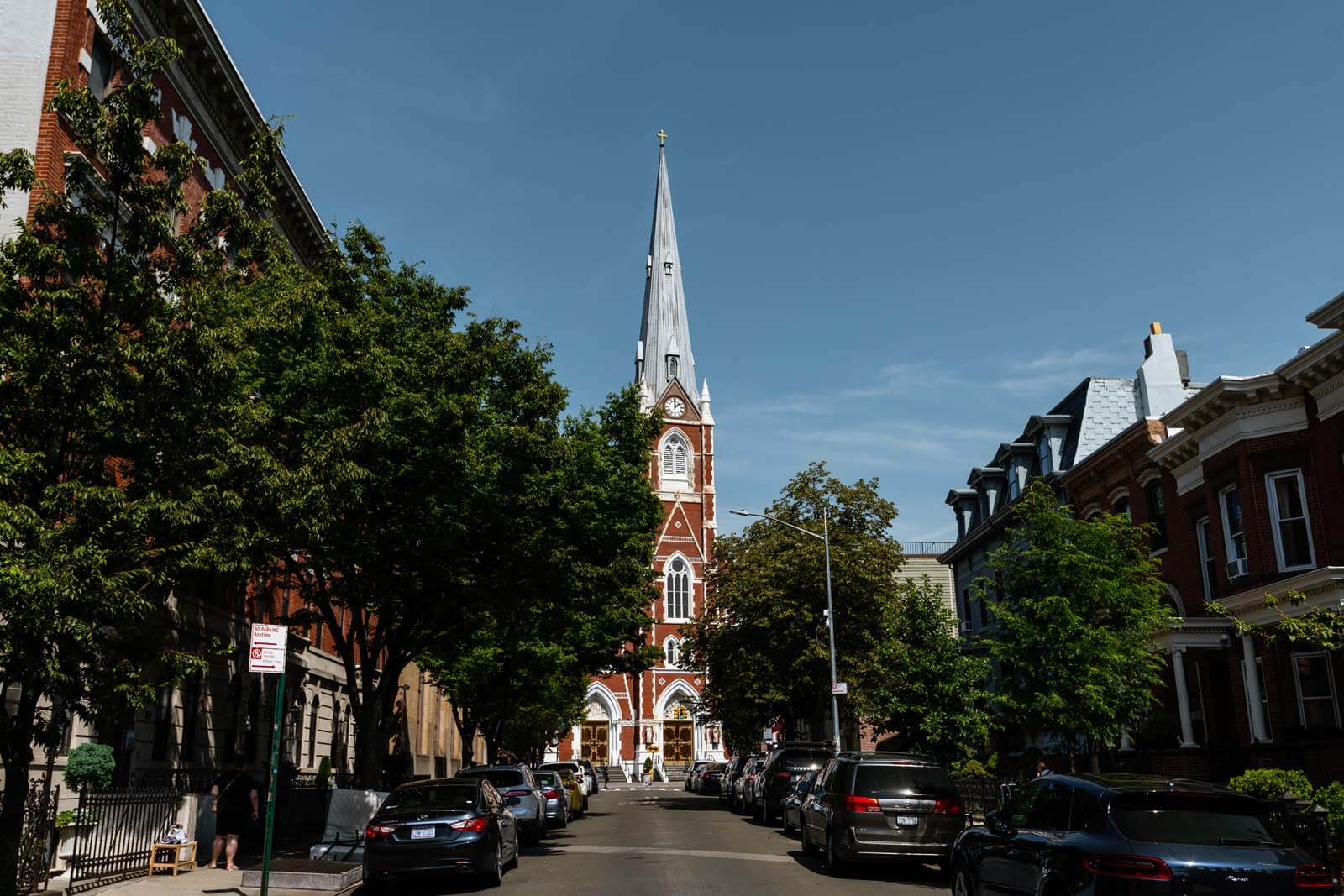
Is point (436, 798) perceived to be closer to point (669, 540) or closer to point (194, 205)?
point (194, 205)

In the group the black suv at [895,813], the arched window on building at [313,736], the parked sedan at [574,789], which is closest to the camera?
the black suv at [895,813]

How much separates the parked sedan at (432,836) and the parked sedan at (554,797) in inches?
418

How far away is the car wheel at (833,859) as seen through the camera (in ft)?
53.7

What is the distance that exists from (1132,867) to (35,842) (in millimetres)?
12823

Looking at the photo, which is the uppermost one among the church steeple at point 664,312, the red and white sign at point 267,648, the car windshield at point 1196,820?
the church steeple at point 664,312

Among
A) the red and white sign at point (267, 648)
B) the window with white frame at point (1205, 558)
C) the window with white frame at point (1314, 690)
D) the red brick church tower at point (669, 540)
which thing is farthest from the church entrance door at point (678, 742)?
the red and white sign at point (267, 648)

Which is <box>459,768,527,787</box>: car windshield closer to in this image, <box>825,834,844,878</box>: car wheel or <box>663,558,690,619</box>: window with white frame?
<box>825,834,844,878</box>: car wheel

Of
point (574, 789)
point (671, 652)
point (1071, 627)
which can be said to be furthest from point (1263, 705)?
point (671, 652)

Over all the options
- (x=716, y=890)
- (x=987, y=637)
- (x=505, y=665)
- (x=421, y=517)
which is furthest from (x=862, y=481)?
(x=716, y=890)

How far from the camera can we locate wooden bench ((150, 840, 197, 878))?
17.1m

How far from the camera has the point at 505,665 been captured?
120 feet

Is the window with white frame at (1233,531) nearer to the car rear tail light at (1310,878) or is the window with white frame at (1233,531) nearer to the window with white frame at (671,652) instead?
the car rear tail light at (1310,878)

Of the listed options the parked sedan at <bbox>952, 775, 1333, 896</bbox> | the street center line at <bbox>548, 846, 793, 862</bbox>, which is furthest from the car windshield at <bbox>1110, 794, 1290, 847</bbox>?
the street center line at <bbox>548, 846, 793, 862</bbox>

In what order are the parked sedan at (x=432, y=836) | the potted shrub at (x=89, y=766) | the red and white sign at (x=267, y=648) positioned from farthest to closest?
the potted shrub at (x=89, y=766)
the parked sedan at (x=432, y=836)
the red and white sign at (x=267, y=648)
